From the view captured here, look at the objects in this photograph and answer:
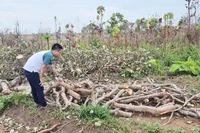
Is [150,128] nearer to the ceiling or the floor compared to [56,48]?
nearer to the floor

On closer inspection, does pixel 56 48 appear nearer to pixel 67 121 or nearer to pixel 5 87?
pixel 67 121

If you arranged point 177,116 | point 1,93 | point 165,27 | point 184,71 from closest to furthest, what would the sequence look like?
A: point 177,116
point 1,93
point 184,71
point 165,27

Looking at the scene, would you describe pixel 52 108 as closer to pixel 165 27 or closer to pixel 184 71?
Result: pixel 184 71

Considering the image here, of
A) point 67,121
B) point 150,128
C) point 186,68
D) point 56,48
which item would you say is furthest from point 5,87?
point 186,68

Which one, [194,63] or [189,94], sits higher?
[194,63]

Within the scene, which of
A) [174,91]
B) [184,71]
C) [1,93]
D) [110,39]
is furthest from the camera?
[110,39]

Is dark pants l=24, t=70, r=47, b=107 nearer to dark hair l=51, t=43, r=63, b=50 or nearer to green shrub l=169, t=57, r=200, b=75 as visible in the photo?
dark hair l=51, t=43, r=63, b=50

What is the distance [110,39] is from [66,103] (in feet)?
22.6

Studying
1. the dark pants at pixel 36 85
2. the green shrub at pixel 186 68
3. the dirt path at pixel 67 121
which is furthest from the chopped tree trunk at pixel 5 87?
the green shrub at pixel 186 68

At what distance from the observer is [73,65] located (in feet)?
25.2

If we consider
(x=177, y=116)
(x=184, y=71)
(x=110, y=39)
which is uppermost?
(x=110, y=39)

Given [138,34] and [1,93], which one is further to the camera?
[138,34]

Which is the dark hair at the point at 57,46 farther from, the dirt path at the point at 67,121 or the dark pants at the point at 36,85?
the dirt path at the point at 67,121

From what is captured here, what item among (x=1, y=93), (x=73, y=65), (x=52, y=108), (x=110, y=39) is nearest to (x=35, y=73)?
(x=52, y=108)
